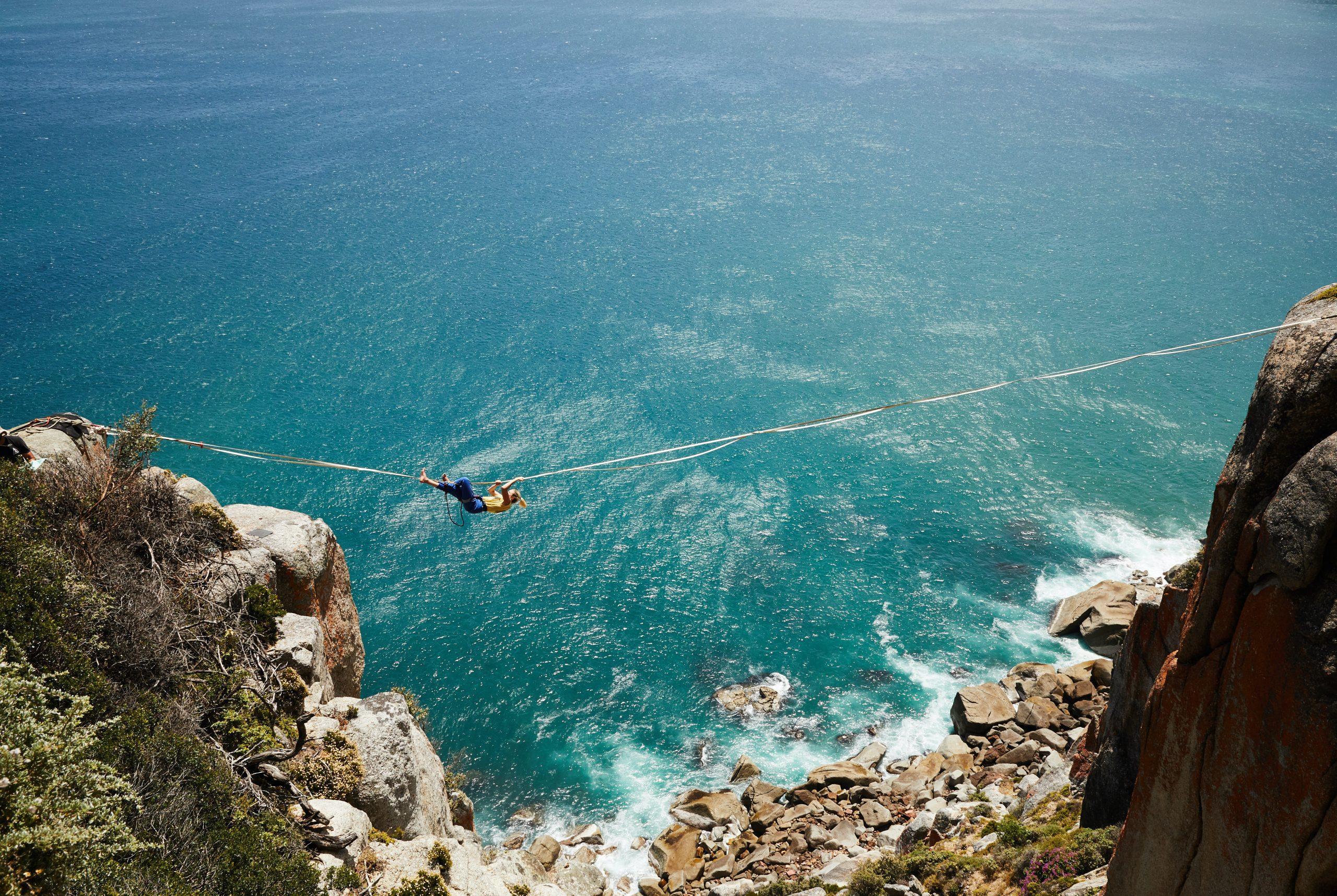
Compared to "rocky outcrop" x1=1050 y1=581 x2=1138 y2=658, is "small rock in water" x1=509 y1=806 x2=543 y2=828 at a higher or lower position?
lower

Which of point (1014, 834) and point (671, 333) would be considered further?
point (671, 333)

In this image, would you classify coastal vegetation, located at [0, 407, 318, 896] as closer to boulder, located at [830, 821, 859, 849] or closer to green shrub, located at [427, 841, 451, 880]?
green shrub, located at [427, 841, 451, 880]

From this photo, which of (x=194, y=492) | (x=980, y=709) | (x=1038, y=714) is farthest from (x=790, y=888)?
(x=194, y=492)

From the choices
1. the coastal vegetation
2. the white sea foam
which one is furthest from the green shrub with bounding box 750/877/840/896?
the white sea foam

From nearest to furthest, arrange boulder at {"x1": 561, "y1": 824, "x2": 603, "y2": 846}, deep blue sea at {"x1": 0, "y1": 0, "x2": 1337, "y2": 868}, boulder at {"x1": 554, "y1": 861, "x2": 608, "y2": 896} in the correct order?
1. boulder at {"x1": 554, "y1": 861, "x2": 608, "y2": 896}
2. boulder at {"x1": 561, "y1": 824, "x2": 603, "y2": 846}
3. deep blue sea at {"x1": 0, "y1": 0, "x2": 1337, "y2": 868}

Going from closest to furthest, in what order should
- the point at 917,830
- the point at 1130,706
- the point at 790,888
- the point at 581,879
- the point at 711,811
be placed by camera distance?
the point at 1130,706, the point at 790,888, the point at 917,830, the point at 581,879, the point at 711,811

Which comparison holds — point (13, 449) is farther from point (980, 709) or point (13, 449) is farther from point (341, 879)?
point (980, 709)

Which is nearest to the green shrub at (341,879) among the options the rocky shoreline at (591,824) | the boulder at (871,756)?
the rocky shoreline at (591,824)
